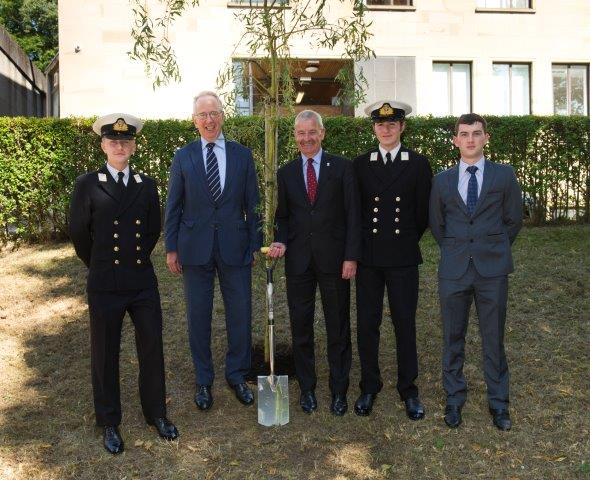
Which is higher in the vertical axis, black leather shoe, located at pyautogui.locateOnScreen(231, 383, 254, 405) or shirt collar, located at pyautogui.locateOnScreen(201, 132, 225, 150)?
shirt collar, located at pyautogui.locateOnScreen(201, 132, 225, 150)

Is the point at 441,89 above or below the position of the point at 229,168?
above

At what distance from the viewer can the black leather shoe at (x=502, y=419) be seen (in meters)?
4.62

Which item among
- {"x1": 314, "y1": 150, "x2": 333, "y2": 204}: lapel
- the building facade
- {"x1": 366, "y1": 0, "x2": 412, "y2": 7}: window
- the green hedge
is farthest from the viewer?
{"x1": 366, "y1": 0, "x2": 412, "y2": 7}: window

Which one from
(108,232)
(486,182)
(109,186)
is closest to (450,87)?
(486,182)

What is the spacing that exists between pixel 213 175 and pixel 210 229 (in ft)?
1.37

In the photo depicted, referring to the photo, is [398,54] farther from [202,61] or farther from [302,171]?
[302,171]

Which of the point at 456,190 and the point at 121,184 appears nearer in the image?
the point at 121,184

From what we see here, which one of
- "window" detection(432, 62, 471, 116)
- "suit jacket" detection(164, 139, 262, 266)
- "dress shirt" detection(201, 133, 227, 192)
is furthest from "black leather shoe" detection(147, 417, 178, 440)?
"window" detection(432, 62, 471, 116)

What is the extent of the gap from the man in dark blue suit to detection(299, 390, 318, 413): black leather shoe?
1.34 feet

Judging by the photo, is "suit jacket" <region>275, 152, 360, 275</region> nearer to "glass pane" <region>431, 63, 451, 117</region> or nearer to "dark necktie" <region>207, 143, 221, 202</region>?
"dark necktie" <region>207, 143, 221, 202</region>

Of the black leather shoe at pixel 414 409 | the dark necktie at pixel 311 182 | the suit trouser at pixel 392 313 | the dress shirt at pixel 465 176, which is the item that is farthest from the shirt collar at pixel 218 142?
the black leather shoe at pixel 414 409

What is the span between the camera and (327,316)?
4844 millimetres

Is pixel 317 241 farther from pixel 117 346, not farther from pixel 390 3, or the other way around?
pixel 390 3

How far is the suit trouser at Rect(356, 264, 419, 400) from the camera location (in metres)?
4.69
